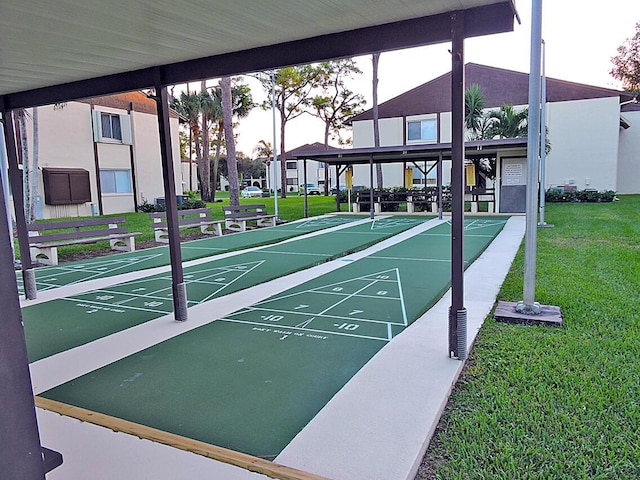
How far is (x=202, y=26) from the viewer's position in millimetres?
3502

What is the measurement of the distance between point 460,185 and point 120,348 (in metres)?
3.35

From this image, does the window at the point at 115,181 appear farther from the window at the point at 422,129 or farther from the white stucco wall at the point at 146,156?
the window at the point at 422,129

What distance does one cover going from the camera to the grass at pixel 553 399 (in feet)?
7.80

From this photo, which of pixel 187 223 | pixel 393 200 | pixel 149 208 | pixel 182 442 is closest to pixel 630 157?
pixel 393 200

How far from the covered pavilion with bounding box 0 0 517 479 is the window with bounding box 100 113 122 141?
1790cm

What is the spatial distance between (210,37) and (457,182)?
2.32m

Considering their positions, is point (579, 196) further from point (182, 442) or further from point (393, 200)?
point (182, 442)

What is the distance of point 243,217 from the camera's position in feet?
48.1

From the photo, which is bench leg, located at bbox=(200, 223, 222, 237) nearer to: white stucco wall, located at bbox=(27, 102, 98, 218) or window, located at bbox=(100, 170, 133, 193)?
white stucco wall, located at bbox=(27, 102, 98, 218)

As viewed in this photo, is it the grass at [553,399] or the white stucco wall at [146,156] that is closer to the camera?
the grass at [553,399]

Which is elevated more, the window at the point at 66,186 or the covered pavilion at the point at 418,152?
the covered pavilion at the point at 418,152

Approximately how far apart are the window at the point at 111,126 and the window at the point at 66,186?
2.51m

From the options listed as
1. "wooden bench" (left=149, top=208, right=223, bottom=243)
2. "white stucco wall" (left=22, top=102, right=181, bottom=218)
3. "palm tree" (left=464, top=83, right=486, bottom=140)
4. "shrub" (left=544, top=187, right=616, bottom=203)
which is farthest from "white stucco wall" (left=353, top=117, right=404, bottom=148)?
"wooden bench" (left=149, top=208, right=223, bottom=243)

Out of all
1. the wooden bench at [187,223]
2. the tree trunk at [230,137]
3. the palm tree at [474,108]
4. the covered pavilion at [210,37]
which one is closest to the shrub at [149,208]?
the tree trunk at [230,137]
